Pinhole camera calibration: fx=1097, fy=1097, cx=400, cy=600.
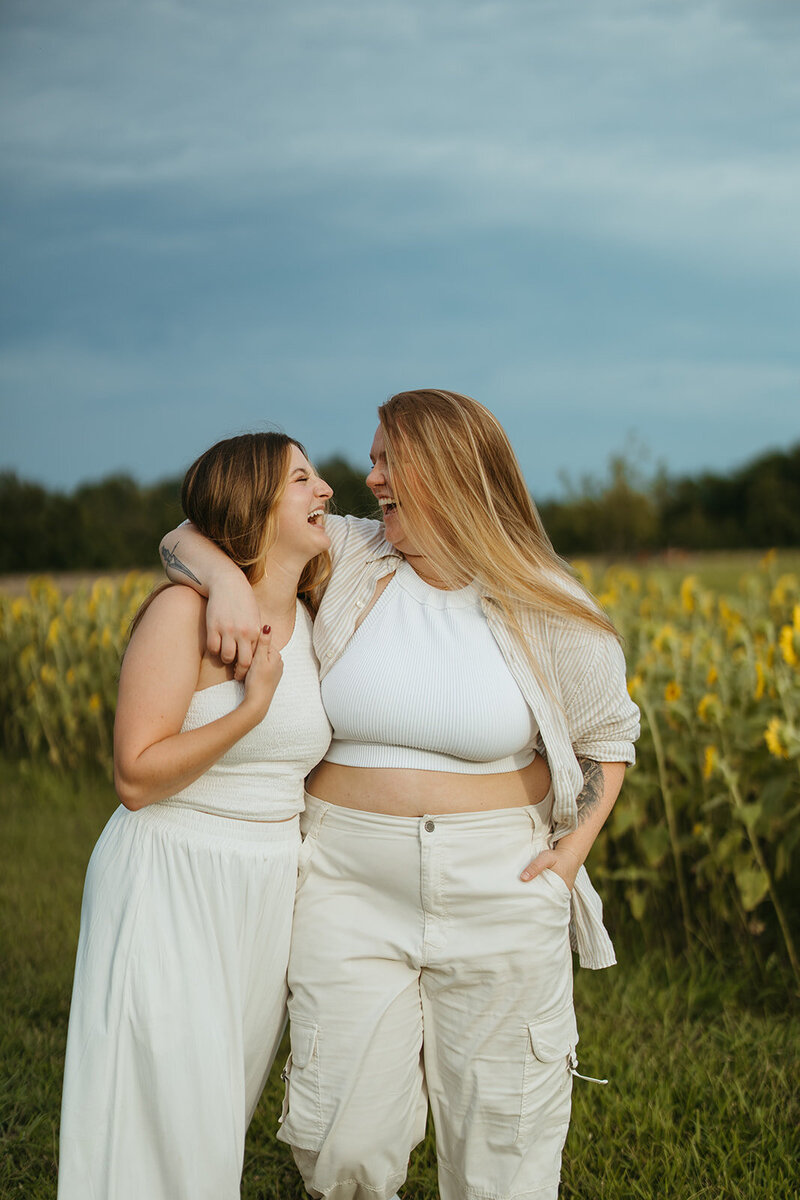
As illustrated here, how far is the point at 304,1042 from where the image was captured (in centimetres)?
238

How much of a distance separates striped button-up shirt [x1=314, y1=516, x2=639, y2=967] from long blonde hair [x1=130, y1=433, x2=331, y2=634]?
25 cm

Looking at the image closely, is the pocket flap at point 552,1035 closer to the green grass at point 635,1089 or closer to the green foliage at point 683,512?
the green grass at point 635,1089

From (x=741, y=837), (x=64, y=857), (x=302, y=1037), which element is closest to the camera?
(x=302, y=1037)

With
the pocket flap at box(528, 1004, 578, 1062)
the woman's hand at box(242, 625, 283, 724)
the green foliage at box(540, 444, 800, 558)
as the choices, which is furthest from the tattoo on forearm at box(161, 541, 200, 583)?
the green foliage at box(540, 444, 800, 558)

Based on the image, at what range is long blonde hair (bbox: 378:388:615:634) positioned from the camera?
2508mm

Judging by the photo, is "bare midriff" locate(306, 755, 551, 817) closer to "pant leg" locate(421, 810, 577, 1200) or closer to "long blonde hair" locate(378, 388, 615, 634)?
"pant leg" locate(421, 810, 577, 1200)

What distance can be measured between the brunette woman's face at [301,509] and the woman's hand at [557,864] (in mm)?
841

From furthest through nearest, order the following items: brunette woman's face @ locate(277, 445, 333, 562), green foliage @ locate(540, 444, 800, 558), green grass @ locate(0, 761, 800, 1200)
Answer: green foliage @ locate(540, 444, 800, 558) < green grass @ locate(0, 761, 800, 1200) < brunette woman's face @ locate(277, 445, 333, 562)

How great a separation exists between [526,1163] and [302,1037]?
57 centimetres

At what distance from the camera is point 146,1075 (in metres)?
2.22

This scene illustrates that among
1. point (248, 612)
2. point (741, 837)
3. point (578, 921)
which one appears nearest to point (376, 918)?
point (578, 921)

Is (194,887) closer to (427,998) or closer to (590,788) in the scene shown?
(427,998)

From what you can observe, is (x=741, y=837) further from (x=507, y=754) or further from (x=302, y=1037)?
(x=302, y=1037)

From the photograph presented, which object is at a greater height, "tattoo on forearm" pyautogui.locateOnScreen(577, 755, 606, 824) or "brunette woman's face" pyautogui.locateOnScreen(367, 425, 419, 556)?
"brunette woman's face" pyautogui.locateOnScreen(367, 425, 419, 556)
